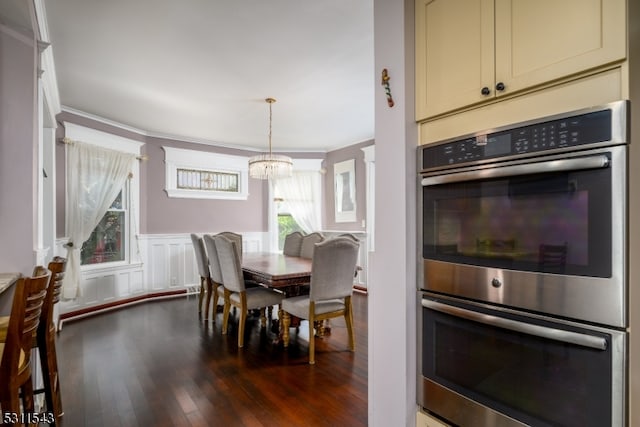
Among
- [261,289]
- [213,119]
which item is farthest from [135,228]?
[261,289]

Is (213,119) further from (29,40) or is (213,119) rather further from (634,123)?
(634,123)

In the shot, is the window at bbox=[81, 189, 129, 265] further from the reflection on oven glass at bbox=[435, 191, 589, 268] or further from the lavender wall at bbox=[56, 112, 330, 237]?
the reflection on oven glass at bbox=[435, 191, 589, 268]

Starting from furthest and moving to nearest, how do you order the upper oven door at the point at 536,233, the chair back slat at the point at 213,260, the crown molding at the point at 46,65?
the chair back slat at the point at 213,260 → the crown molding at the point at 46,65 → the upper oven door at the point at 536,233


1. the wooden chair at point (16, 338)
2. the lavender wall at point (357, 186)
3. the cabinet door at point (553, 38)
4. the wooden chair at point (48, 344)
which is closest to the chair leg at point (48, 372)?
the wooden chair at point (48, 344)

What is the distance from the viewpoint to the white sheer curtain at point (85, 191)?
3.85 m

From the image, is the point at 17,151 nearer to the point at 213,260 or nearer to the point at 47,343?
the point at 47,343

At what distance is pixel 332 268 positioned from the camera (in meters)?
2.84

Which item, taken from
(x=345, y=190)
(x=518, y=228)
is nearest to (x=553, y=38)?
(x=518, y=228)

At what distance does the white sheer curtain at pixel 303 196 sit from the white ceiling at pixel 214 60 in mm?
1751

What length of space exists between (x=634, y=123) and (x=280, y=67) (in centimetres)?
257

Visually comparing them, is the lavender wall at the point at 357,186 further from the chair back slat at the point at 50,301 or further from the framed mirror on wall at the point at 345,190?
the chair back slat at the point at 50,301

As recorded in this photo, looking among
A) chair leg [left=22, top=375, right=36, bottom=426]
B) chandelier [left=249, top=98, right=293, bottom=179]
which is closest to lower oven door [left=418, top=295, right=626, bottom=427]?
chair leg [left=22, top=375, right=36, bottom=426]

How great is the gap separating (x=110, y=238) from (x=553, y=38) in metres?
5.06

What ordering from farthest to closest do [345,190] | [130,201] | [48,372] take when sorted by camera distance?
[345,190] → [130,201] → [48,372]
